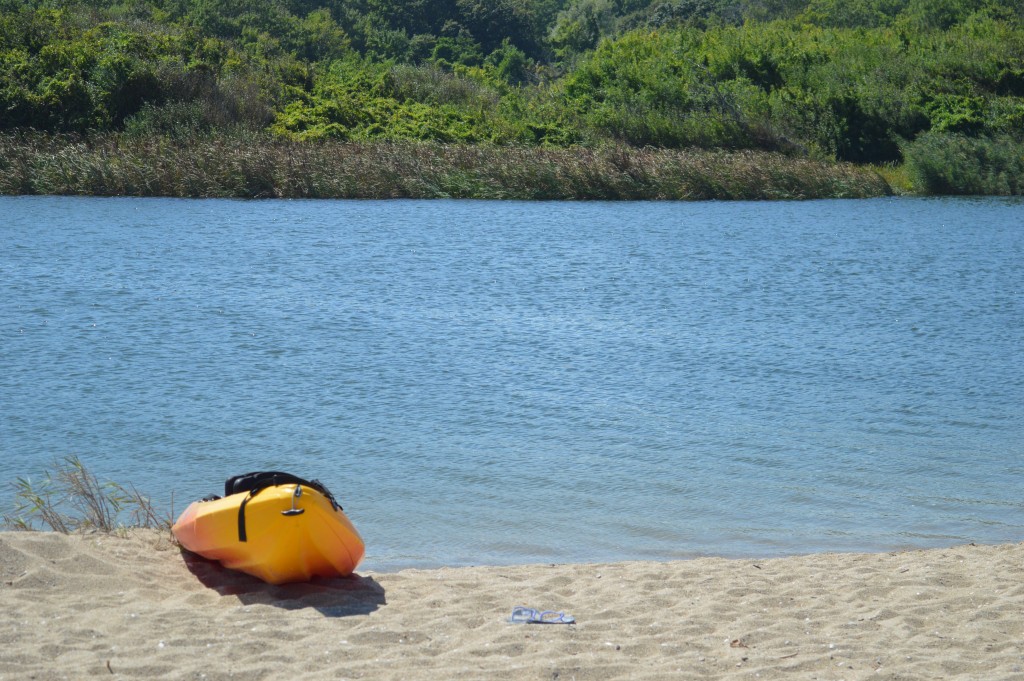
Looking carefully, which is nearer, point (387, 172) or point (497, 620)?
point (497, 620)

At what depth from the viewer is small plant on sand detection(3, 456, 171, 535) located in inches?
302

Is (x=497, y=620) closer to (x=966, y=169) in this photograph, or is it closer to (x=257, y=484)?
(x=257, y=484)

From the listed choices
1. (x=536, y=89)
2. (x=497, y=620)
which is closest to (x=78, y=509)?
(x=497, y=620)

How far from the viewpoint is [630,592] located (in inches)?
272

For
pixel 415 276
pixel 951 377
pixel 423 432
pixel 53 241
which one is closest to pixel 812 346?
pixel 951 377

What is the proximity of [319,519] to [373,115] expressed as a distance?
130 ft

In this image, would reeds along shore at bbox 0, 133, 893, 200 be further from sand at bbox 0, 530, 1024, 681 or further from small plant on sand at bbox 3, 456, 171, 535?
sand at bbox 0, 530, 1024, 681

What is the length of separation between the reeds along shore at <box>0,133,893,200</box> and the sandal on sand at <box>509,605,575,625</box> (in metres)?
30.3

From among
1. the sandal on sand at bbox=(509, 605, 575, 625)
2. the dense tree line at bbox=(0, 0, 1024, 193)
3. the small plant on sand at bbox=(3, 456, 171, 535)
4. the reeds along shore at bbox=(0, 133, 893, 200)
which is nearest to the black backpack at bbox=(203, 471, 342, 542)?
the small plant on sand at bbox=(3, 456, 171, 535)

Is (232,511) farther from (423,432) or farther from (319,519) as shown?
(423,432)

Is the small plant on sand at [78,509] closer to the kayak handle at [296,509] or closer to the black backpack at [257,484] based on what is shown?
the black backpack at [257,484]

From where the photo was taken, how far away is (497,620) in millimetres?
6270

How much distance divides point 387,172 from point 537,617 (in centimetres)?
3104

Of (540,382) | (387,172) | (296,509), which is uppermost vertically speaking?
(296,509)
